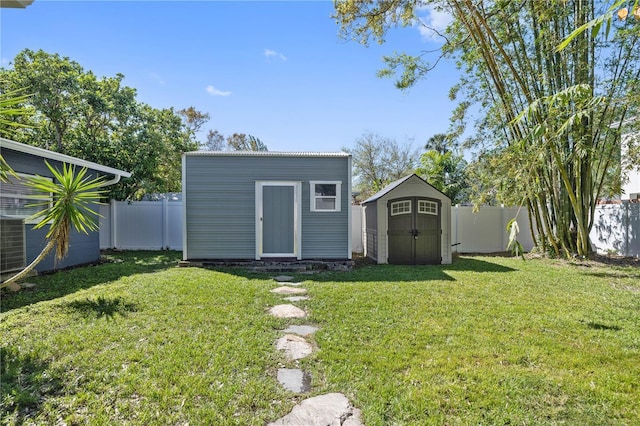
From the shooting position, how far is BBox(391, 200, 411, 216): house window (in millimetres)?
8352

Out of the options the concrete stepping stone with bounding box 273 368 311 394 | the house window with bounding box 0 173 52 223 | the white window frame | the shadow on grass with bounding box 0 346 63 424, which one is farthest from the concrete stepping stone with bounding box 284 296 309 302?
the house window with bounding box 0 173 52 223

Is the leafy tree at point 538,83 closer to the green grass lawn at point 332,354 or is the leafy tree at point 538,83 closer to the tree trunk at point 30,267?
the green grass lawn at point 332,354

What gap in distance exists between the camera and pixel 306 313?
413 cm

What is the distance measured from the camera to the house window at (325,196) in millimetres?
7648

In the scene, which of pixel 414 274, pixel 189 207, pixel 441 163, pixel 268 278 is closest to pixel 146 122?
pixel 189 207

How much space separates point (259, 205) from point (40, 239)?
4125mm

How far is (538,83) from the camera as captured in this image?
840 centimetres

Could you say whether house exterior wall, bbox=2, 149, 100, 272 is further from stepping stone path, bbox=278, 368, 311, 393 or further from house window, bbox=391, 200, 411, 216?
house window, bbox=391, 200, 411, 216

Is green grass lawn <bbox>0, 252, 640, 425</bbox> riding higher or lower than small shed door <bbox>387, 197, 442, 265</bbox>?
lower

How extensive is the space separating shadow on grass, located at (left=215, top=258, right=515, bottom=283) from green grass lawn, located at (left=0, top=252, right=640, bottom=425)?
937 mm

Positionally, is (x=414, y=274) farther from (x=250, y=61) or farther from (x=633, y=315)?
(x=250, y=61)

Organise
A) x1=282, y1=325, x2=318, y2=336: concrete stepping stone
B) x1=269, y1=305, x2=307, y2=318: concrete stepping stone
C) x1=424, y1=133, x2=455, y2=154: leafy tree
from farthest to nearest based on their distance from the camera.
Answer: x1=424, y1=133, x2=455, y2=154: leafy tree, x1=269, y1=305, x2=307, y2=318: concrete stepping stone, x1=282, y1=325, x2=318, y2=336: concrete stepping stone

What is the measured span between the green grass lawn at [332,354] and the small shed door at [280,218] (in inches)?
94.0

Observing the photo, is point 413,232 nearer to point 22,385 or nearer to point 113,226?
point 22,385
